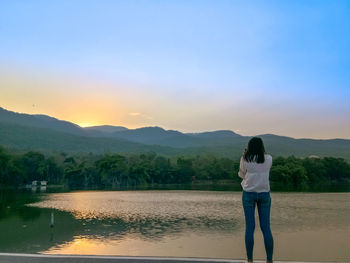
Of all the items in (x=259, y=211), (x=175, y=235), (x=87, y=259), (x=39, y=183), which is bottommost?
(x=39, y=183)

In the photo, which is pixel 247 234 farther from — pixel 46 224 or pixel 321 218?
pixel 321 218

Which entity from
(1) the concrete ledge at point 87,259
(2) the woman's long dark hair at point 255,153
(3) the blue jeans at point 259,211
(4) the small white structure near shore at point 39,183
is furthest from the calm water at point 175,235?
(4) the small white structure near shore at point 39,183

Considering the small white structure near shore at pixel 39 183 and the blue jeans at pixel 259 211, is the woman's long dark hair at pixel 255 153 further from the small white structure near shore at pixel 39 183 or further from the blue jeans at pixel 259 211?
the small white structure near shore at pixel 39 183

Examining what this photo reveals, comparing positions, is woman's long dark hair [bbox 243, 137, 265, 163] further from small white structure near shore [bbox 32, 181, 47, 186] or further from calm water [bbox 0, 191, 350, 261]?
small white structure near shore [bbox 32, 181, 47, 186]

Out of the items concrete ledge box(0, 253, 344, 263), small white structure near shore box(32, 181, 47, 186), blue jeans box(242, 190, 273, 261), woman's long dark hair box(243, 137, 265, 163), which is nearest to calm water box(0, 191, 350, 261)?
blue jeans box(242, 190, 273, 261)

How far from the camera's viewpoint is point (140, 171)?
97.9 meters

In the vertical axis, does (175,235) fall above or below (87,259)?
below

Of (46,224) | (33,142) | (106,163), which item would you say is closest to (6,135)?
(33,142)

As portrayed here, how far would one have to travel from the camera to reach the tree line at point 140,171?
8588 centimetres

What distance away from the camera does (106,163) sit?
315 feet

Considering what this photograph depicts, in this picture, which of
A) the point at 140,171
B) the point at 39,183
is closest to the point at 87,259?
the point at 140,171

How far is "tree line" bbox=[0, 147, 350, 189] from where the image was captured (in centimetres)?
8588

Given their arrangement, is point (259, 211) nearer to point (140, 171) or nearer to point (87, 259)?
point (87, 259)

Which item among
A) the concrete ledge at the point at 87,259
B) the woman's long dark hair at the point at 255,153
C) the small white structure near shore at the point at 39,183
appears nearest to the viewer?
the concrete ledge at the point at 87,259
